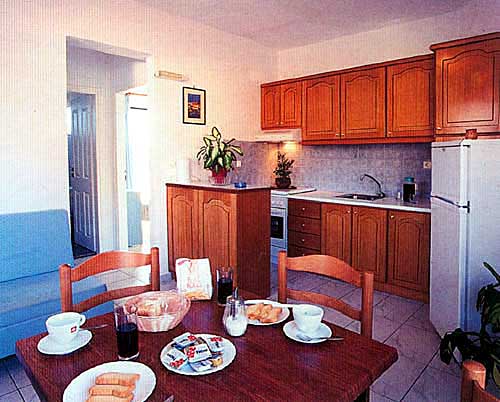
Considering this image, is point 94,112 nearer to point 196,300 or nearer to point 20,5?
point 20,5

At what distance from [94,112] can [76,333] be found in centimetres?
425

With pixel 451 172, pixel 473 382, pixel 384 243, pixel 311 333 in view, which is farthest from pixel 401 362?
pixel 473 382

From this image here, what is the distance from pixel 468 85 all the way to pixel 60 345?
322 centimetres

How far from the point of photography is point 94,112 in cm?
486

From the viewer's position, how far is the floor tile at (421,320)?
2875mm

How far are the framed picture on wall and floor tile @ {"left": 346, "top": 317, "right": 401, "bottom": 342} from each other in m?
2.52

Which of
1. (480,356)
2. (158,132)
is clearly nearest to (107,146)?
(158,132)

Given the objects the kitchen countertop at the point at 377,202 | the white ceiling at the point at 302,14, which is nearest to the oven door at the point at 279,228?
the kitchen countertop at the point at 377,202

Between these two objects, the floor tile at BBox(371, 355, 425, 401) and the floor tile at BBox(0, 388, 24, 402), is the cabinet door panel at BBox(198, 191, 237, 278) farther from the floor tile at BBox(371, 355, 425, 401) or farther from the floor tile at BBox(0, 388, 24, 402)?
the floor tile at BBox(0, 388, 24, 402)

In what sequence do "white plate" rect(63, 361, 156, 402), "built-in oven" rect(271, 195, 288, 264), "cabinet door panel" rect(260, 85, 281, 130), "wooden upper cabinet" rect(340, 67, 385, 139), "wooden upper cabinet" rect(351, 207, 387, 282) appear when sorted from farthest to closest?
"cabinet door panel" rect(260, 85, 281, 130), "built-in oven" rect(271, 195, 288, 264), "wooden upper cabinet" rect(340, 67, 385, 139), "wooden upper cabinet" rect(351, 207, 387, 282), "white plate" rect(63, 361, 156, 402)

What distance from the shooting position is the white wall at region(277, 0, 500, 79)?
3.44m

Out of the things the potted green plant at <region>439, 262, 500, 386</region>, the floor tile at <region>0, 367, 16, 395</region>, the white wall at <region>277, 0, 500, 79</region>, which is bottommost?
the floor tile at <region>0, 367, 16, 395</region>

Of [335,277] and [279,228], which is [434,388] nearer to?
[335,277]

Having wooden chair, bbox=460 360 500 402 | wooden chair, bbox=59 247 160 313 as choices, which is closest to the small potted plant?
wooden chair, bbox=59 247 160 313
